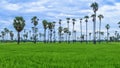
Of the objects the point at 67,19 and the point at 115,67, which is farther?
the point at 67,19

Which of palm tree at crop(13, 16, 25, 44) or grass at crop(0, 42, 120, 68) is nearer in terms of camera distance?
grass at crop(0, 42, 120, 68)

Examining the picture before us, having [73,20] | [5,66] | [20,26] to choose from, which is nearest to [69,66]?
[5,66]

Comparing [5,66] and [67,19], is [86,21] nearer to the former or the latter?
[67,19]

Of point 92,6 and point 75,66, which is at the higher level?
point 92,6

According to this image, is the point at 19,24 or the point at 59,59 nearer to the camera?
the point at 59,59

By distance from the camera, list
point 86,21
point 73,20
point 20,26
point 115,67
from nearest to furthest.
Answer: point 115,67, point 20,26, point 86,21, point 73,20

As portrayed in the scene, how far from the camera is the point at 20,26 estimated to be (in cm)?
12369

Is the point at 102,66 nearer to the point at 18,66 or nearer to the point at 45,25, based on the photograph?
the point at 18,66

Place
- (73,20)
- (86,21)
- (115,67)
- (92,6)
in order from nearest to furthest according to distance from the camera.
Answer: (115,67)
(92,6)
(86,21)
(73,20)

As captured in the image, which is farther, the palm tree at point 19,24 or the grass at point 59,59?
the palm tree at point 19,24

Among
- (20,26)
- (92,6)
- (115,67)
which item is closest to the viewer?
Answer: (115,67)

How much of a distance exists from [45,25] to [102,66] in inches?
6268

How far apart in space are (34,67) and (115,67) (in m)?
5.14

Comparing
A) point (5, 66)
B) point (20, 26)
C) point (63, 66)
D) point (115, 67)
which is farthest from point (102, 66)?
point (20, 26)
